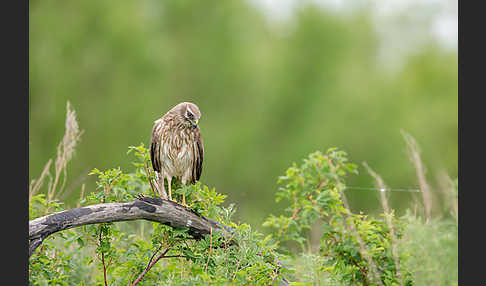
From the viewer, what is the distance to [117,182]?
420 cm

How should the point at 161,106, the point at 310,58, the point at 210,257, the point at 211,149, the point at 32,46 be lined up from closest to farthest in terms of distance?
the point at 210,257, the point at 32,46, the point at 161,106, the point at 211,149, the point at 310,58

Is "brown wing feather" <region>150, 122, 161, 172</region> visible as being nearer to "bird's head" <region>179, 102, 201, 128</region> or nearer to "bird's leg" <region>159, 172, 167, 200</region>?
"bird's leg" <region>159, 172, 167, 200</region>

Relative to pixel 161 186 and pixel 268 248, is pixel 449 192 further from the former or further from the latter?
pixel 161 186

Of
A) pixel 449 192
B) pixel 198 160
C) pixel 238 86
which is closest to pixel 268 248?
pixel 449 192

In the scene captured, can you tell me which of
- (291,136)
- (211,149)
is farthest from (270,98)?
(211,149)

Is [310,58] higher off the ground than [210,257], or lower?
higher

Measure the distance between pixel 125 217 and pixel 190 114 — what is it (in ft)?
4.88

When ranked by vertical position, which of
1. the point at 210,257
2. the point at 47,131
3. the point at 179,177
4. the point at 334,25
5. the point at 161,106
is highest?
the point at 334,25

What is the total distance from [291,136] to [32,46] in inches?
470

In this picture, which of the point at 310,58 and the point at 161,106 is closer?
the point at 161,106

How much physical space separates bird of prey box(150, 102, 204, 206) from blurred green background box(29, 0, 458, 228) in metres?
13.9

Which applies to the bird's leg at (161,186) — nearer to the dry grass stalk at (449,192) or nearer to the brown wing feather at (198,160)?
the brown wing feather at (198,160)

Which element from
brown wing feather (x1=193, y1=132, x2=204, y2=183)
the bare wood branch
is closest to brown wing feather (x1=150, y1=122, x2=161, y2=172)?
brown wing feather (x1=193, y1=132, x2=204, y2=183)

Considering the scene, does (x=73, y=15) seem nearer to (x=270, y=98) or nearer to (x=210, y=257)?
(x=270, y=98)
